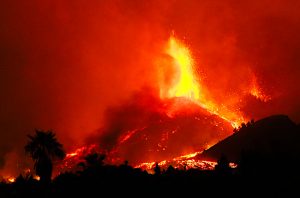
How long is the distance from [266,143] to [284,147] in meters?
12.7

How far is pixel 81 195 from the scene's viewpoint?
57.0 m

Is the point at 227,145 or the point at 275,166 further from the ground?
the point at 227,145

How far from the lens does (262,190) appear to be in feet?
206

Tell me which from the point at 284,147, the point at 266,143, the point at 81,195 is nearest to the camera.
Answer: the point at 81,195

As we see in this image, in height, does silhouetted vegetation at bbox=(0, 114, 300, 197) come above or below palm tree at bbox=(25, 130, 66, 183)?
below

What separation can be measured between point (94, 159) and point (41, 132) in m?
13.6

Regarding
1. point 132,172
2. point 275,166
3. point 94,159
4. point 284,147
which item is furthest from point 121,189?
point 284,147

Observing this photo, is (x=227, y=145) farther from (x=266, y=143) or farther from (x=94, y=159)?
(x=94, y=159)

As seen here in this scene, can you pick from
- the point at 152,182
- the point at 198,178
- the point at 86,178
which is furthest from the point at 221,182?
the point at 86,178

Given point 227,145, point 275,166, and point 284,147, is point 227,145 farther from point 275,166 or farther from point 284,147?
point 275,166

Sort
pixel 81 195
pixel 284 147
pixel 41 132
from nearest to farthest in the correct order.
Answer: pixel 81 195 < pixel 41 132 < pixel 284 147

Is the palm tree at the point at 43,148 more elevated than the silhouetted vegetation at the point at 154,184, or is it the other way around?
the palm tree at the point at 43,148

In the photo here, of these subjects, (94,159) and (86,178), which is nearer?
(86,178)

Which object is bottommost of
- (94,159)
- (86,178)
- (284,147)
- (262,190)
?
(262,190)
